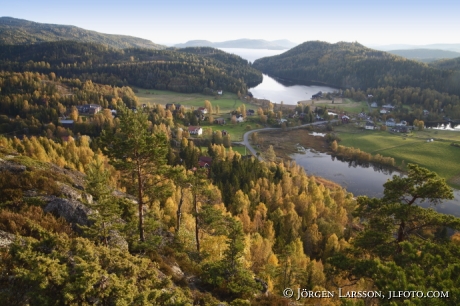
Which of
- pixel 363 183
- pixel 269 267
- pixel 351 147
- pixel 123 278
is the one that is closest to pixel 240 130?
pixel 351 147

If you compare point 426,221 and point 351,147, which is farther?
point 351,147

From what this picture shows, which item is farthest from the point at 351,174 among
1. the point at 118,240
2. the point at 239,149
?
the point at 118,240

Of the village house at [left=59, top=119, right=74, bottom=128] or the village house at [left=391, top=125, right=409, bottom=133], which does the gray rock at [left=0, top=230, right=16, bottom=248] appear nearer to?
the village house at [left=59, top=119, right=74, bottom=128]

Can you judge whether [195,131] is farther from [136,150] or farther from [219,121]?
[136,150]

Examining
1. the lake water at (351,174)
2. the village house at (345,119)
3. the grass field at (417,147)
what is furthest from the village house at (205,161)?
the village house at (345,119)

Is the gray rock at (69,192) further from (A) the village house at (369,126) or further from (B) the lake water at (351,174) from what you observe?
(A) the village house at (369,126)

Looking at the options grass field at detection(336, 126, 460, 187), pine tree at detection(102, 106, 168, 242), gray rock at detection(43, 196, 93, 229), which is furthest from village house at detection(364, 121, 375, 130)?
gray rock at detection(43, 196, 93, 229)

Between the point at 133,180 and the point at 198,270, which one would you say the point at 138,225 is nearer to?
the point at 133,180
